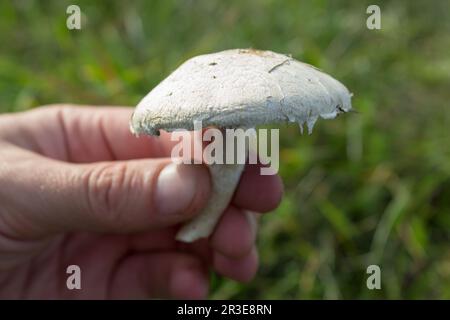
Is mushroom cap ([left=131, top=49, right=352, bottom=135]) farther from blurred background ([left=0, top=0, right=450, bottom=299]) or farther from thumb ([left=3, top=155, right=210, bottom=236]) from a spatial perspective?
blurred background ([left=0, top=0, right=450, bottom=299])

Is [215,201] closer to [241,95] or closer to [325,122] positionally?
[241,95]

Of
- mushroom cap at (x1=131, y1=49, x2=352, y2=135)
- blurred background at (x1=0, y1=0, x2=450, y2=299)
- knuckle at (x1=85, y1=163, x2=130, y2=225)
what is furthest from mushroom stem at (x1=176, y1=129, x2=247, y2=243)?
blurred background at (x1=0, y1=0, x2=450, y2=299)

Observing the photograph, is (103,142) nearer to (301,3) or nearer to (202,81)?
(202,81)

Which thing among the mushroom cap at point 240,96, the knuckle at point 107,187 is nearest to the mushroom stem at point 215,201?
the knuckle at point 107,187

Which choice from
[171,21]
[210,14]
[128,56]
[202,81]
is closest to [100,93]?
[128,56]

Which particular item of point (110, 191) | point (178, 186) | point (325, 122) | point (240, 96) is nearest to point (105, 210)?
point (110, 191)
